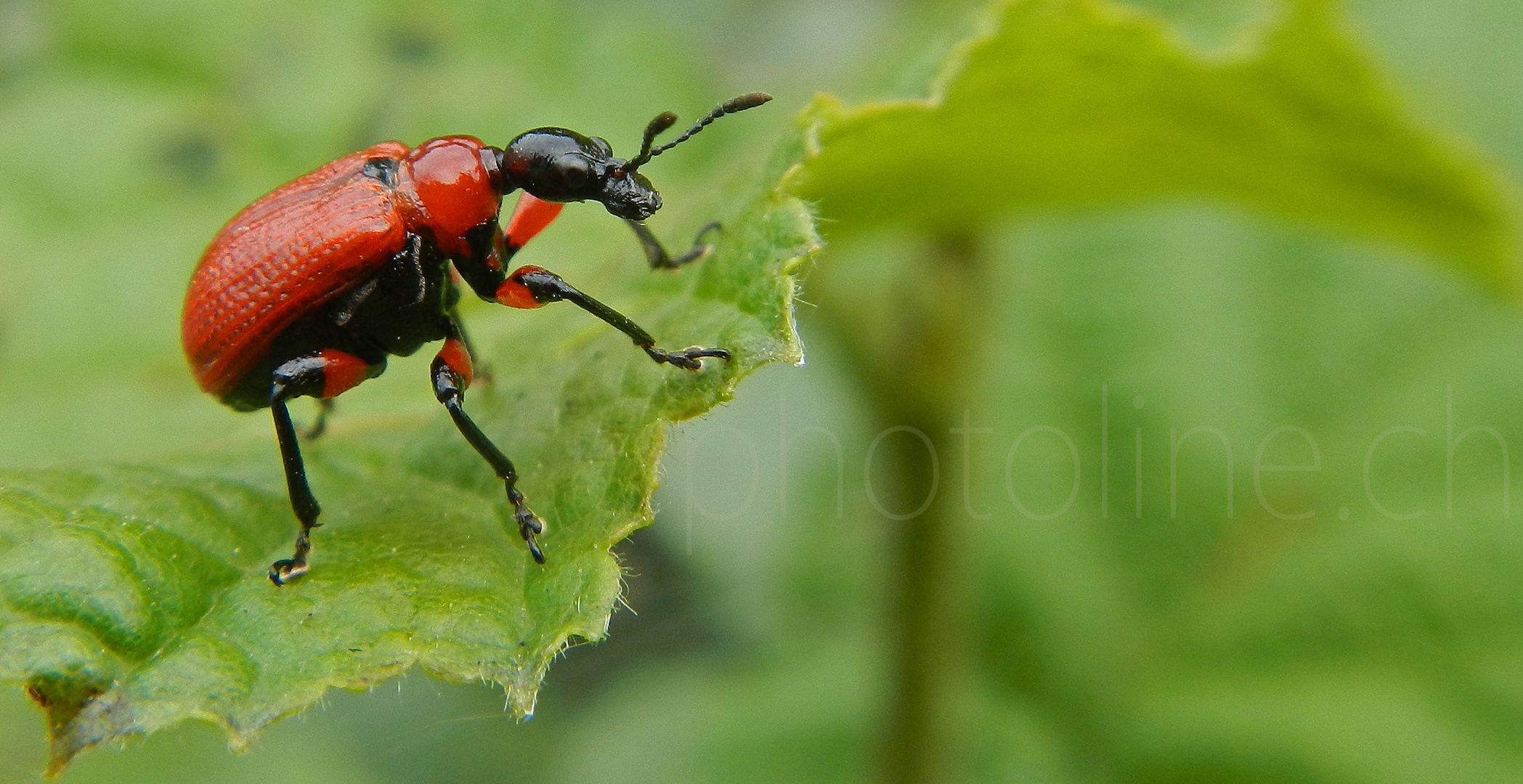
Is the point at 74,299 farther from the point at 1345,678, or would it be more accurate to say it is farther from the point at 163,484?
the point at 1345,678

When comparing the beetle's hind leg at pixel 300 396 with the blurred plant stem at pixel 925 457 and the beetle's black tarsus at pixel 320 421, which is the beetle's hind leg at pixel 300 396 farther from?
the blurred plant stem at pixel 925 457

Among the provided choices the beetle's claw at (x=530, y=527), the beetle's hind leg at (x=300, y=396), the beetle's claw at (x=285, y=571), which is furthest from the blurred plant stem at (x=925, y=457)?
the beetle's claw at (x=285, y=571)

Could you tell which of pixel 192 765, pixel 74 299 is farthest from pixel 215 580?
pixel 192 765

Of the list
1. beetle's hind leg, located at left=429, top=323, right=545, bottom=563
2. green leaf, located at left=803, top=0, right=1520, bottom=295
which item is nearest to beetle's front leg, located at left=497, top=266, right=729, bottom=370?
beetle's hind leg, located at left=429, top=323, right=545, bottom=563

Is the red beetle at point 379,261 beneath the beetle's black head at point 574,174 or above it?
beneath

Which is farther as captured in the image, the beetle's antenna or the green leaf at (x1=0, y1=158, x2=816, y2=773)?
the beetle's antenna

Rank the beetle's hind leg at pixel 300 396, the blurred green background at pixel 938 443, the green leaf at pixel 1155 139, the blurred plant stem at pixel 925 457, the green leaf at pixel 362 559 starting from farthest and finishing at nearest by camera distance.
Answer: the blurred green background at pixel 938 443
the blurred plant stem at pixel 925 457
the green leaf at pixel 1155 139
the beetle's hind leg at pixel 300 396
the green leaf at pixel 362 559

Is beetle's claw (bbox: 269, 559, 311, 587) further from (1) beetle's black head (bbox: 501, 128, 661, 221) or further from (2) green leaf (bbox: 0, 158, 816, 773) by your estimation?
(1) beetle's black head (bbox: 501, 128, 661, 221)
